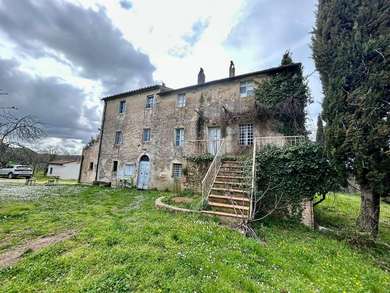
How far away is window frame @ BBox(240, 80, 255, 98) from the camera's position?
40.9 feet

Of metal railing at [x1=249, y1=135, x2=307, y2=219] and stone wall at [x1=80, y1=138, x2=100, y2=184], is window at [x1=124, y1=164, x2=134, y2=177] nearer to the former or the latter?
stone wall at [x1=80, y1=138, x2=100, y2=184]

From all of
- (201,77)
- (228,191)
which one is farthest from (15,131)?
(201,77)

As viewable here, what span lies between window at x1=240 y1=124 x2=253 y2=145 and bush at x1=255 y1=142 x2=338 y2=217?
407cm

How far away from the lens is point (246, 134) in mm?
12148

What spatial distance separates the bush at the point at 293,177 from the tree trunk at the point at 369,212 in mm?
989

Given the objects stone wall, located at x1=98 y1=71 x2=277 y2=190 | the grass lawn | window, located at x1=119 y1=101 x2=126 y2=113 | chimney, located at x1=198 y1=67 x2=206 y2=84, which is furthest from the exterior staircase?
window, located at x1=119 y1=101 x2=126 y2=113

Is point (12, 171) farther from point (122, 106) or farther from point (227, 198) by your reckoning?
point (227, 198)

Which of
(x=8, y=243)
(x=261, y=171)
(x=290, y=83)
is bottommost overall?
(x=8, y=243)

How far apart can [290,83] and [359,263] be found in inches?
373

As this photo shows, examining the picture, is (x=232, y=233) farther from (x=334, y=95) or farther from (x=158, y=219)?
(x=334, y=95)

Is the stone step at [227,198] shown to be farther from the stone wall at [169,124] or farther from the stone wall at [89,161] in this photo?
the stone wall at [89,161]

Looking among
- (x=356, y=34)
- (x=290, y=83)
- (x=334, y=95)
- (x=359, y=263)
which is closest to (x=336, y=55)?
(x=356, y=34)

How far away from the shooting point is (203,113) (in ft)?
45.4

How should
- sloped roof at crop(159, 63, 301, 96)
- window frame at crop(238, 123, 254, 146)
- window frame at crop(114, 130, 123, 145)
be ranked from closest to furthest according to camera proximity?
sloped roof at crop(159, 63, 301, 96), window frame at crop(238, 123, 254, 146), window frame at crop(114, 130, 123, 145)
